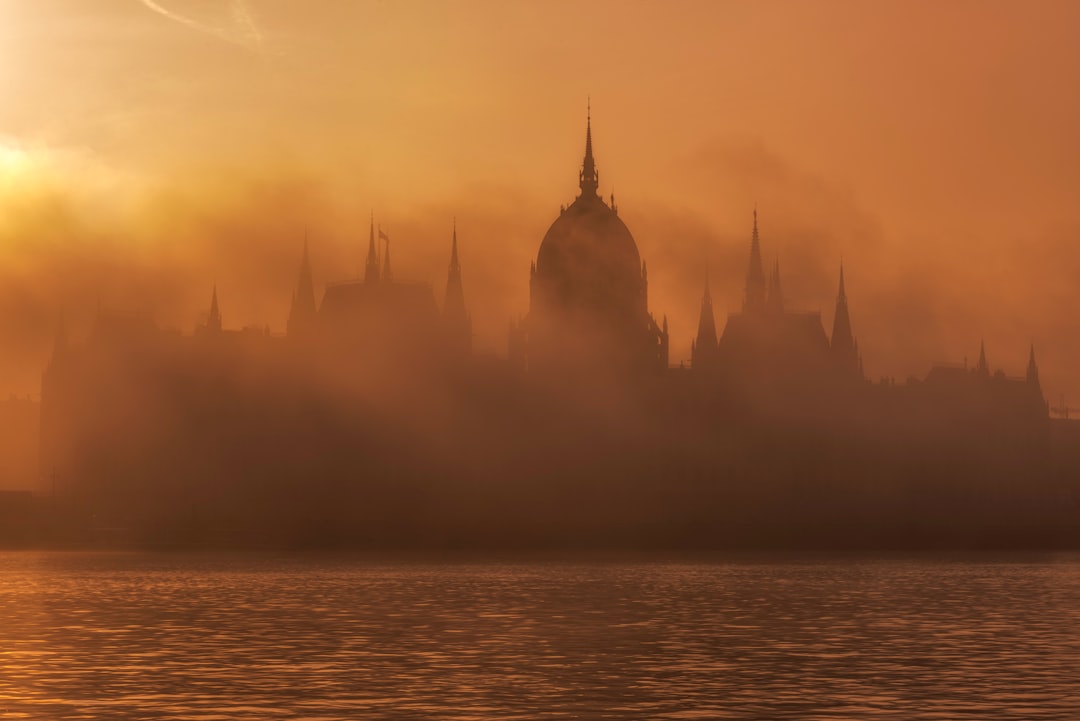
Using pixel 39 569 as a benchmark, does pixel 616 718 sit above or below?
below

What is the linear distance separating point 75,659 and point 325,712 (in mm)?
16001

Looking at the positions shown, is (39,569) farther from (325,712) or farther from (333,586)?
(325,712)

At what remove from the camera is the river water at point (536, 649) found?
45.2 m

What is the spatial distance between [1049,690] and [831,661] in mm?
9689

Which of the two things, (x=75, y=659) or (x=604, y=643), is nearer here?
(x=75, y=659)

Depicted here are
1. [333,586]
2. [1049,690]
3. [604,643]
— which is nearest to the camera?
[1049,690]

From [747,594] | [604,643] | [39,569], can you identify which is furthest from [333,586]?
[604,643]

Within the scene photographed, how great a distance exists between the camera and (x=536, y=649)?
60.3 meters

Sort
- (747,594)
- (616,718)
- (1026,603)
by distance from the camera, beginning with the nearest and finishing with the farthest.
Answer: (616,718), (1026,603), (747,594)

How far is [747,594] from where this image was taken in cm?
10069

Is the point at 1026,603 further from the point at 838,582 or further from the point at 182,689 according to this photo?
the point at 182,689

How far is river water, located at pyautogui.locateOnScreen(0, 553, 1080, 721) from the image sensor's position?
45156 mm

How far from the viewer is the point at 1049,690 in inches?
1916

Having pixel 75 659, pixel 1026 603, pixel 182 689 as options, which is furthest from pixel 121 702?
pixel 1026 603
